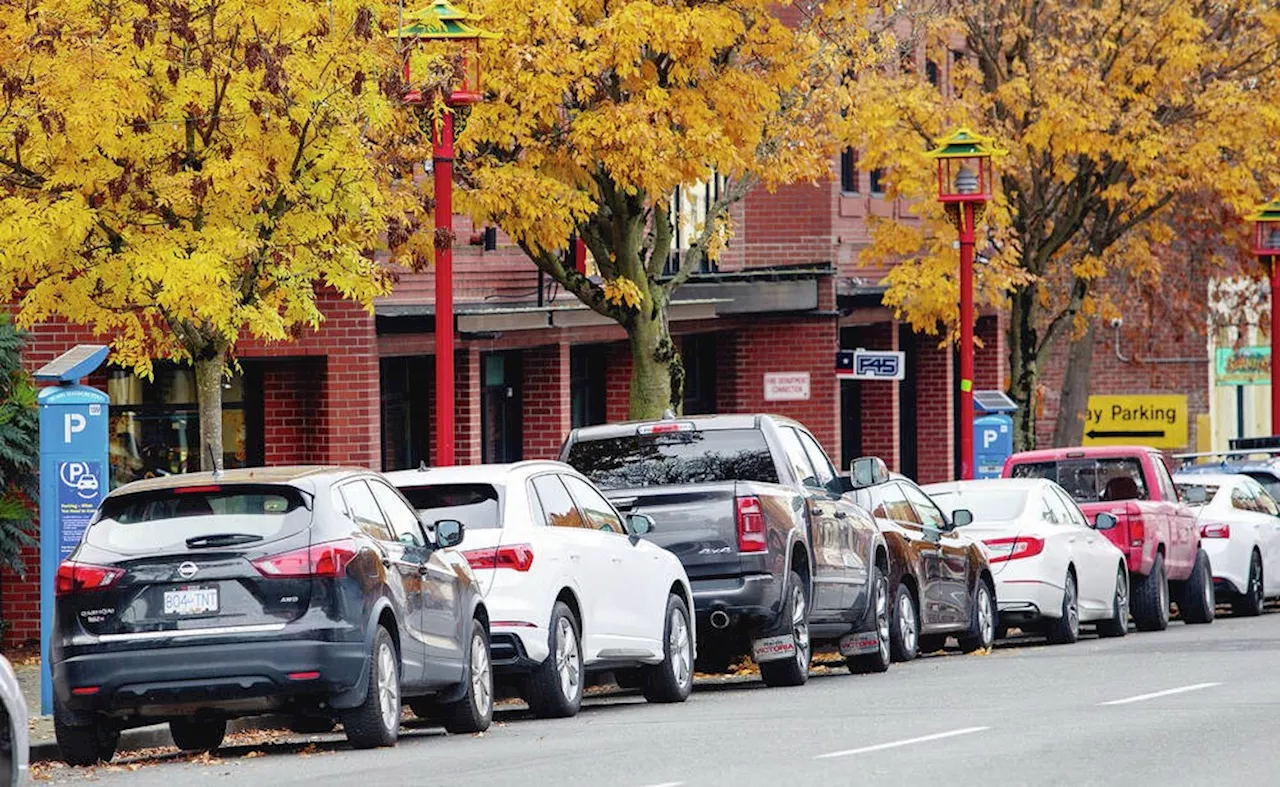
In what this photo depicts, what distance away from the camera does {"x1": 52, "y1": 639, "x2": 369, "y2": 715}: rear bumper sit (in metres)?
13.3

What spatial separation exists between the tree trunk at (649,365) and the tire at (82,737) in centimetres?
1117

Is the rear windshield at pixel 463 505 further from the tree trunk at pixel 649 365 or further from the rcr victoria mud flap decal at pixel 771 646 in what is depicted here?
the tree trunk at pixel 649 365

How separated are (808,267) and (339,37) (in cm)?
1880

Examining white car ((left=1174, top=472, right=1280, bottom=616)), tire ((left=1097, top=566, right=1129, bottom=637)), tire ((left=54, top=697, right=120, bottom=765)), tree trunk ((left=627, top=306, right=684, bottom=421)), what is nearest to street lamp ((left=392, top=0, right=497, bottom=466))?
tree trunk ((left=627, top=306, right=684, bottom=421))

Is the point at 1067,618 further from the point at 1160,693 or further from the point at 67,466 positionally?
the point at 67,466

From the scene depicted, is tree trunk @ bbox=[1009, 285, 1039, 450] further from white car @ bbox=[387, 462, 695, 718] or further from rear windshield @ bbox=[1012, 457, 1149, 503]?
white car @ bbox=[387, 462, 695, 718]

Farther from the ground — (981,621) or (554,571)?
(554,571)

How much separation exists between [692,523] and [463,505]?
258 centimetres

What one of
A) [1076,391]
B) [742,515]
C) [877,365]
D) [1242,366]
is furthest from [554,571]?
[1242,366]

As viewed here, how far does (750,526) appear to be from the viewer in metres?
17.5

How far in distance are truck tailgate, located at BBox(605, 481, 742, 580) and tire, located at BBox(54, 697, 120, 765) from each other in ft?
15.2

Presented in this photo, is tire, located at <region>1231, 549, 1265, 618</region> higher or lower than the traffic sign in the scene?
lower

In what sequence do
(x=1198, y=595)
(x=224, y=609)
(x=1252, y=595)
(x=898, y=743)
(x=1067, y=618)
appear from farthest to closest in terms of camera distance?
1. (x=1252, y=595)
2. (x=1198, y=595)
3. (x=1067, y=618)
4. (x=224, y=609)
5. (x=898, y=743)

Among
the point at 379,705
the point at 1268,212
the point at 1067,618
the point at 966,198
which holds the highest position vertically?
the point at 1268,212
